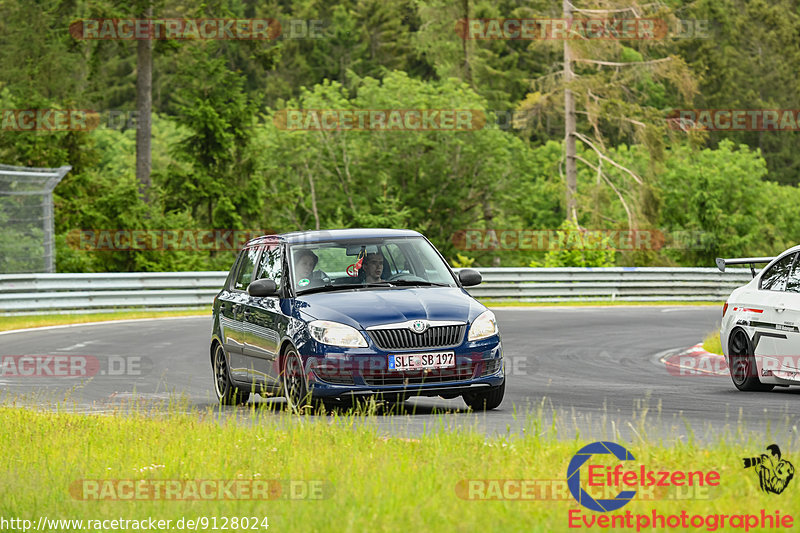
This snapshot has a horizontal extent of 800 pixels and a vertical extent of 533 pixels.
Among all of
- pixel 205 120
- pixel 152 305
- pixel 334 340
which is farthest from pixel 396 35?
pixel 334 340

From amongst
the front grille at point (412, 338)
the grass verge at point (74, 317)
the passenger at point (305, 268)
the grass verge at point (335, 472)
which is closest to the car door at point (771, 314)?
the front grille at point (412, 338)

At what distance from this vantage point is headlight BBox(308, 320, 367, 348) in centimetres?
1095

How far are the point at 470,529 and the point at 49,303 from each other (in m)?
23.9

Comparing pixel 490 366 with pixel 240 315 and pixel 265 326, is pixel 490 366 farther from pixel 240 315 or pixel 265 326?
pixel 240 315

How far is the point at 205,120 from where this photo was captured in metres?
44.7

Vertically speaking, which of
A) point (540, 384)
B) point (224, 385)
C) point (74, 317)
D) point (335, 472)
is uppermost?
point (335, 472)

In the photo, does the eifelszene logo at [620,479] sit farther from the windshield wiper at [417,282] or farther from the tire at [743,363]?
the tire at [743,363]

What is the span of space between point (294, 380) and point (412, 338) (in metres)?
1.17

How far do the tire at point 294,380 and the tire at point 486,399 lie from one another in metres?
1.58

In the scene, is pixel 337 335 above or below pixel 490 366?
above

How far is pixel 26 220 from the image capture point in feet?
92.0

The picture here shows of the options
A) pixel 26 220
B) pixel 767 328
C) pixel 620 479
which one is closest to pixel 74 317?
pixel 26 220

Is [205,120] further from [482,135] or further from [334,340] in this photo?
[334,340]

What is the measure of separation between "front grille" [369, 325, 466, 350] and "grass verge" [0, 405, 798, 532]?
41.6 inches
